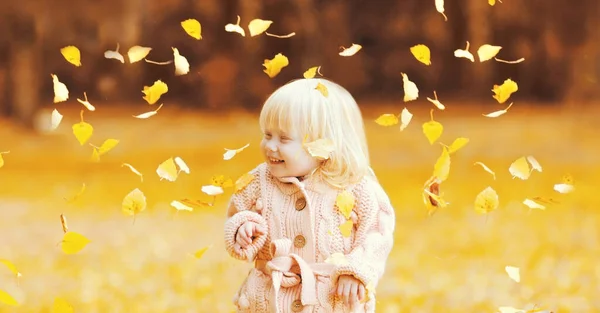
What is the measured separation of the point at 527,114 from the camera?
9.45 m

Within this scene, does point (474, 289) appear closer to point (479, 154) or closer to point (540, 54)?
point (479, 154)

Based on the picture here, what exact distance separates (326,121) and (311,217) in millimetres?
221

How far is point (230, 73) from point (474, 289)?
18.1ft

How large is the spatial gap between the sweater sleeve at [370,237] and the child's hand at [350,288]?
1 cm

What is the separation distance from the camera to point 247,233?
2496 millimetres

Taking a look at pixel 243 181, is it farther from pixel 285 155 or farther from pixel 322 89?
pixel 322 89

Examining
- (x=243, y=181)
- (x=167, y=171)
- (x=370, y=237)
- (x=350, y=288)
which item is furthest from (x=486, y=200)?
(x=167, y=171)

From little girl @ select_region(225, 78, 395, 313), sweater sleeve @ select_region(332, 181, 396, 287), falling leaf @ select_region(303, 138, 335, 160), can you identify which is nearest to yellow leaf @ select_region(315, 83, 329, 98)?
little girl @ select_region(225, 78, 395, 313)

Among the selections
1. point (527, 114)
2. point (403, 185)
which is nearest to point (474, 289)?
point (403, 185)

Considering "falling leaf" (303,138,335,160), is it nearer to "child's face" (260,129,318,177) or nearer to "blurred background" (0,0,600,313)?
"child's face" (260,129,318,177)

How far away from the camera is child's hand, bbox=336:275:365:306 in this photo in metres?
2.47

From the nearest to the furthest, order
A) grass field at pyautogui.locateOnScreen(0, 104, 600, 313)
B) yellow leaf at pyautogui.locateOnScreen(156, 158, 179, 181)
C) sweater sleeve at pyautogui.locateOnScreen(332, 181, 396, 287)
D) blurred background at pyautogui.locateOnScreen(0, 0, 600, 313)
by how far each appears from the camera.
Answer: sweater sleeve at pyautogui.locateOnScreen(332, 181, 396, 287) < yellow leaf at pyautogui.locateOnScreen(156, 158, 179, 181) < grass field at pyautogui.locateOnScreen(0, 104, 600, 313) < blurred background at pyautogui.locateOnScreen(0, 0, 600, 313)

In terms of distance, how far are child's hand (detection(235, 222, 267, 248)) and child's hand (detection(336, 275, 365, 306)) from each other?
22 centimetres

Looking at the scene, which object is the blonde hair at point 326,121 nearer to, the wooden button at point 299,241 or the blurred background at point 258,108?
the wooden button at point 299,241
